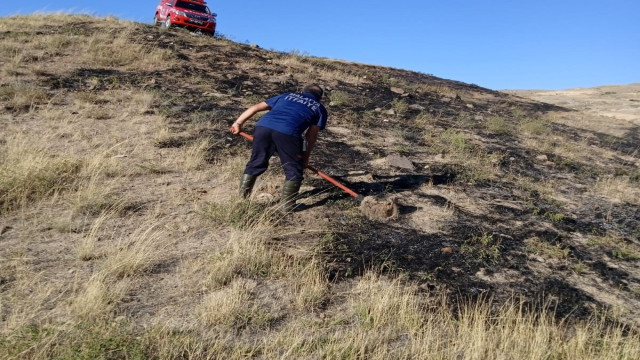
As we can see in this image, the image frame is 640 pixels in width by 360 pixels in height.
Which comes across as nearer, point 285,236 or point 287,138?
point 285,236

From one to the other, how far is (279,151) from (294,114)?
443mm

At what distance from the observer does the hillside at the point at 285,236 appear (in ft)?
10.2

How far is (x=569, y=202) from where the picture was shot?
656 centimetres

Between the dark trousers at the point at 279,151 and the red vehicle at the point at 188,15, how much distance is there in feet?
41.8

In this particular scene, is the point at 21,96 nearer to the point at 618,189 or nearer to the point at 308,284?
the point at 308,284

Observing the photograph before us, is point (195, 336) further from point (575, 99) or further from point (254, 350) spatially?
point (575, 99)

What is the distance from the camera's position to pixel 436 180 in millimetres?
6781

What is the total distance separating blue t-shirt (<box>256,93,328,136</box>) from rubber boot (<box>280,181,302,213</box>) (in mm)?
558

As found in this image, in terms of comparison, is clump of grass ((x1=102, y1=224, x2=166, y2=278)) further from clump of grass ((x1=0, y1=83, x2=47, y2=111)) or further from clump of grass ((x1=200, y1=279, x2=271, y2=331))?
clump of grass ((x1=0, y1=83, x2=47, y2=111))

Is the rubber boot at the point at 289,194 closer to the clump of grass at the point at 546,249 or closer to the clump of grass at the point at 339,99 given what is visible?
the clump of grass at the point at 546,249

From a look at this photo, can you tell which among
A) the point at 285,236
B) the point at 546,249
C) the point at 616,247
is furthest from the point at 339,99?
the point at 616,247

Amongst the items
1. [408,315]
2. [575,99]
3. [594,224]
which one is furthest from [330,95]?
[575,99]

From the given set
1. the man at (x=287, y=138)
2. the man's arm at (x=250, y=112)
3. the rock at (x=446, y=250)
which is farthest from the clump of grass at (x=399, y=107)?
the rock at (x=446, y=250)

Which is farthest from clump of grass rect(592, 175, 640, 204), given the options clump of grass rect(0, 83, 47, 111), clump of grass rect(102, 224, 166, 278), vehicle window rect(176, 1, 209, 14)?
vehicle window rect(176, 1, 209, 14)
